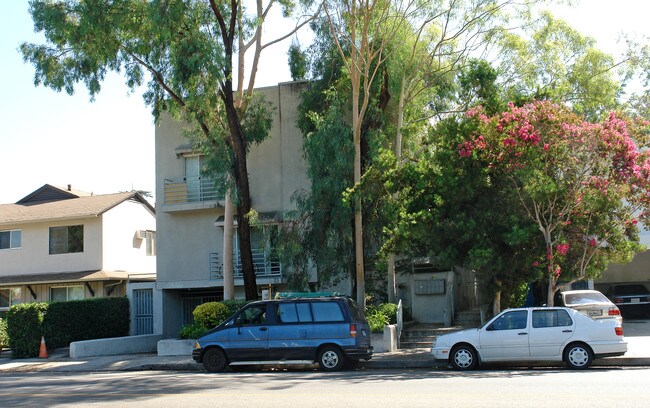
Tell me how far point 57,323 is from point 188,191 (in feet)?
22.5

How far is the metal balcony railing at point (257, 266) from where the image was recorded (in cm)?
2597

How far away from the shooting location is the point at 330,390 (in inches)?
476

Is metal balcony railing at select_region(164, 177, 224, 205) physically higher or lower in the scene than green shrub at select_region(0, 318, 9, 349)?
higher

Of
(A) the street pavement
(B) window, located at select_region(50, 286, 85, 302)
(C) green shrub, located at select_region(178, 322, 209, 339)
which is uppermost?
(B) window, located at select_region(50, 286, 85, 302)

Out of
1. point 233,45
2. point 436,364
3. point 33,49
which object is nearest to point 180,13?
point 233,45

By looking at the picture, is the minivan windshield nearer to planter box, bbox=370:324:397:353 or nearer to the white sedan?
the white sedan

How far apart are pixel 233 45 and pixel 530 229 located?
12.3 metres

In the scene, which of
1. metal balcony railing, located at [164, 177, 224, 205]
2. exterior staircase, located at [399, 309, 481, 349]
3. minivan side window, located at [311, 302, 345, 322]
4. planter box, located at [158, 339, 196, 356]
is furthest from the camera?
metal balcony railing, located at [164, 177, 224, 205]

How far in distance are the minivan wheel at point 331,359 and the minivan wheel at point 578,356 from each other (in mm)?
5044

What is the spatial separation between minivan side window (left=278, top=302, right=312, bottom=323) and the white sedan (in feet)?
10.4

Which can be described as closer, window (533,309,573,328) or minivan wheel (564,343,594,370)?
minivan wheel (564,343,594,370)

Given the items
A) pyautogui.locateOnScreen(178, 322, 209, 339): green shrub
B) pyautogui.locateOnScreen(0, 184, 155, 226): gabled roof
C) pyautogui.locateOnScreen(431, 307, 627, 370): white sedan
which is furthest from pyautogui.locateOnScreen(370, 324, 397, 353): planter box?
pyautogui.locateOnScreen(0, 184, 155, 226): gabled roof

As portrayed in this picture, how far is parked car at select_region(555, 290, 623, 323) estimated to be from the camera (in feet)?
61.3

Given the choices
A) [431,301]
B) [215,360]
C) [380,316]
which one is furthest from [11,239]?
[380,316]
